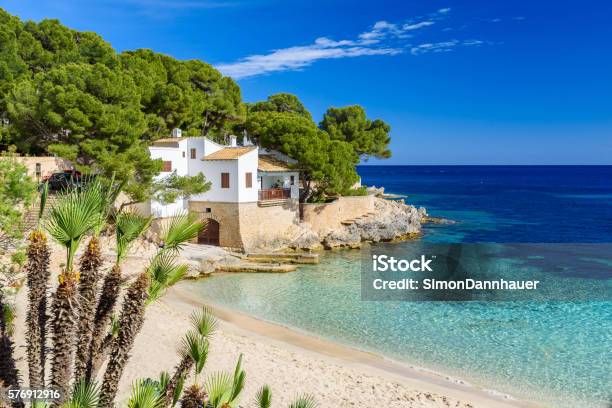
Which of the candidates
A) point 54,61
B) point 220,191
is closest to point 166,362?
point 220,191

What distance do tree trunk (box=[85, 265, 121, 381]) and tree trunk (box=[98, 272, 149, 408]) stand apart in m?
0.24

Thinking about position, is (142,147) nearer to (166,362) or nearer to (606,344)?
(166,362)

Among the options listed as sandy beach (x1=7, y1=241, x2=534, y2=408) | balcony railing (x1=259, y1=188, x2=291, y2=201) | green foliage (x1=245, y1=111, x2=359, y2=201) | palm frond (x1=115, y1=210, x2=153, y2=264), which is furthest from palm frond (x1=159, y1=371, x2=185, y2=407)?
green foliage (x1=245, y1=111, x2=359, y2=201)

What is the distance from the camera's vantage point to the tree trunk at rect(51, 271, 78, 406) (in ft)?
18.4

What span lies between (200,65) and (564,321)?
32681 millimetres

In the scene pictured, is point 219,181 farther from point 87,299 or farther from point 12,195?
point 87,299

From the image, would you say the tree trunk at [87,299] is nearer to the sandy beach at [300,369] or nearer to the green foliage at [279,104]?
the sandy beach at [300,369]

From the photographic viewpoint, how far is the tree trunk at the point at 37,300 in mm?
5902

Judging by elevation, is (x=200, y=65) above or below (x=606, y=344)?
above

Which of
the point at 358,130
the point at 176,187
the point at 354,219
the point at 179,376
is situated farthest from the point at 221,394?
the point at 358,130

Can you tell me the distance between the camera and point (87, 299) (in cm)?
600

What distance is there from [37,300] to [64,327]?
2.16ft

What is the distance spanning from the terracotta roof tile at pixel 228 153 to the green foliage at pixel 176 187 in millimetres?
1476

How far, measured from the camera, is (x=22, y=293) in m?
17.0
